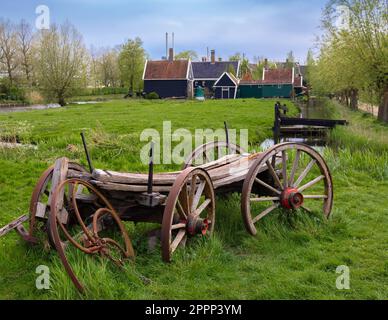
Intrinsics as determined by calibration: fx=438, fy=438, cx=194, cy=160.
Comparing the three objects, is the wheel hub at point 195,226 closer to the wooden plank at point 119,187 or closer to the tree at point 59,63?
the wooden plank at point 119,187

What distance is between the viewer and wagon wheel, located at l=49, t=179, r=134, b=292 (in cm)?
390

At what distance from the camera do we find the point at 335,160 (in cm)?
1068

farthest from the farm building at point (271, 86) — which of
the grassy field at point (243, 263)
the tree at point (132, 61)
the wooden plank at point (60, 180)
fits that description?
the wooden plank at point (60, 180)

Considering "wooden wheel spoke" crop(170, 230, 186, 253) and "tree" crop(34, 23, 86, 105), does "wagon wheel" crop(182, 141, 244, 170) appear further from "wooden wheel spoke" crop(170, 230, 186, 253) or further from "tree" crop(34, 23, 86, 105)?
"tree" crop(34, 23, 86, 105)

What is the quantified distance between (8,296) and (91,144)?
767 cm

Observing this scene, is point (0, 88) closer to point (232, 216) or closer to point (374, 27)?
point (374, 27)

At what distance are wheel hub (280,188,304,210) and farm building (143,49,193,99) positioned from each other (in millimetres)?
55909

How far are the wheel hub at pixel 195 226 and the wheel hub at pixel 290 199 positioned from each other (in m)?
1.35

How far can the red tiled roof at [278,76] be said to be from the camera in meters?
64.0

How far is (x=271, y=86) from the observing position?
209 ft

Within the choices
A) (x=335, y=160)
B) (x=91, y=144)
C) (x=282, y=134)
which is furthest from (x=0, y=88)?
(x=335, y=160)

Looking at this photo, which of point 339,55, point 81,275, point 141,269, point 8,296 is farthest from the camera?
point 339,55

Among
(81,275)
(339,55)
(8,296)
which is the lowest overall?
(8,296)

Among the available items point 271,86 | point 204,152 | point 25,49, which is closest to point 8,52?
point 25,49
